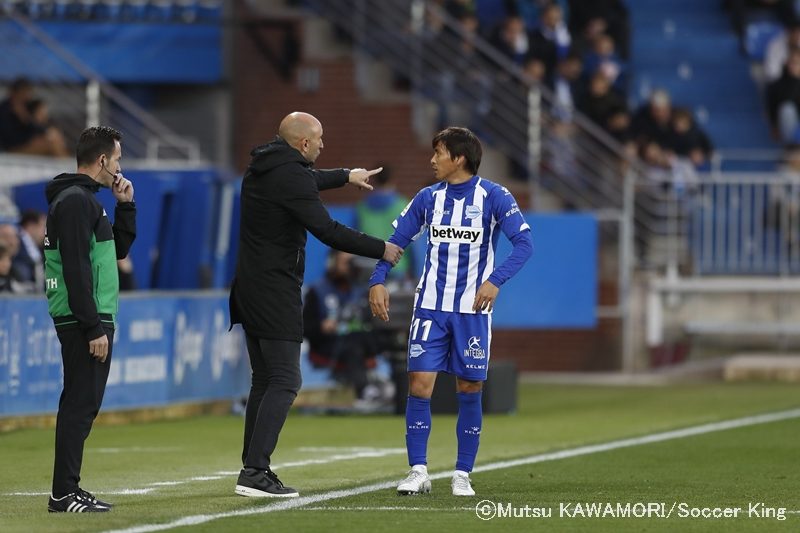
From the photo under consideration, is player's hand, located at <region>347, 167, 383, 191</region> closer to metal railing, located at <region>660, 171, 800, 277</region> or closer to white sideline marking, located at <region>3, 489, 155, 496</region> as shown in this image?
white sideline marking, located at <region>3, 489, 155, 496</region>

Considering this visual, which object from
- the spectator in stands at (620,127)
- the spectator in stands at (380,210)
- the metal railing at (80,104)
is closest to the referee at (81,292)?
the spectator in stands at (380,210)

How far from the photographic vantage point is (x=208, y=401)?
18.6m

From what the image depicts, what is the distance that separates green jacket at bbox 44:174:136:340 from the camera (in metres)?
9.53

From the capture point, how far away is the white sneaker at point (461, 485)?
1034cm

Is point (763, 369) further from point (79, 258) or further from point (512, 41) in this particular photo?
point (79, 258)

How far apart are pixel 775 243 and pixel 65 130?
9.21 m

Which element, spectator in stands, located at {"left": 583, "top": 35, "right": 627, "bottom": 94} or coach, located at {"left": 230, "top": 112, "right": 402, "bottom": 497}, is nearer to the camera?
coach, located at {"left": 230, "top": 112, "right": 402, "bottom": 497}

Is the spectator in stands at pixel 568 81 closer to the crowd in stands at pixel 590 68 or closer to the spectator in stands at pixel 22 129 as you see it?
the crowd in stands at pixel 590 68

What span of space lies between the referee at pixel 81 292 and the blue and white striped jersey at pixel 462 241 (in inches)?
60.0

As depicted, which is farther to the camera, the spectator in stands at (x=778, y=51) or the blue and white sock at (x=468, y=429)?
the spectator in stands at (x=778, y=51)

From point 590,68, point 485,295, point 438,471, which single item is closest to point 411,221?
point 485,295

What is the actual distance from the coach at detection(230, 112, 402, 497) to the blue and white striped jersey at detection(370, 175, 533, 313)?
9.4 inches

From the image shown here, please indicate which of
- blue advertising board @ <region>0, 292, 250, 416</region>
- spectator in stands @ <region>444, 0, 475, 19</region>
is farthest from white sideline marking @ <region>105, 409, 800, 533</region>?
spectator in stands @ <region>444, 0, 475, 19</region>

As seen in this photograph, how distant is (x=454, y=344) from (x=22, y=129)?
13686 millimetres
